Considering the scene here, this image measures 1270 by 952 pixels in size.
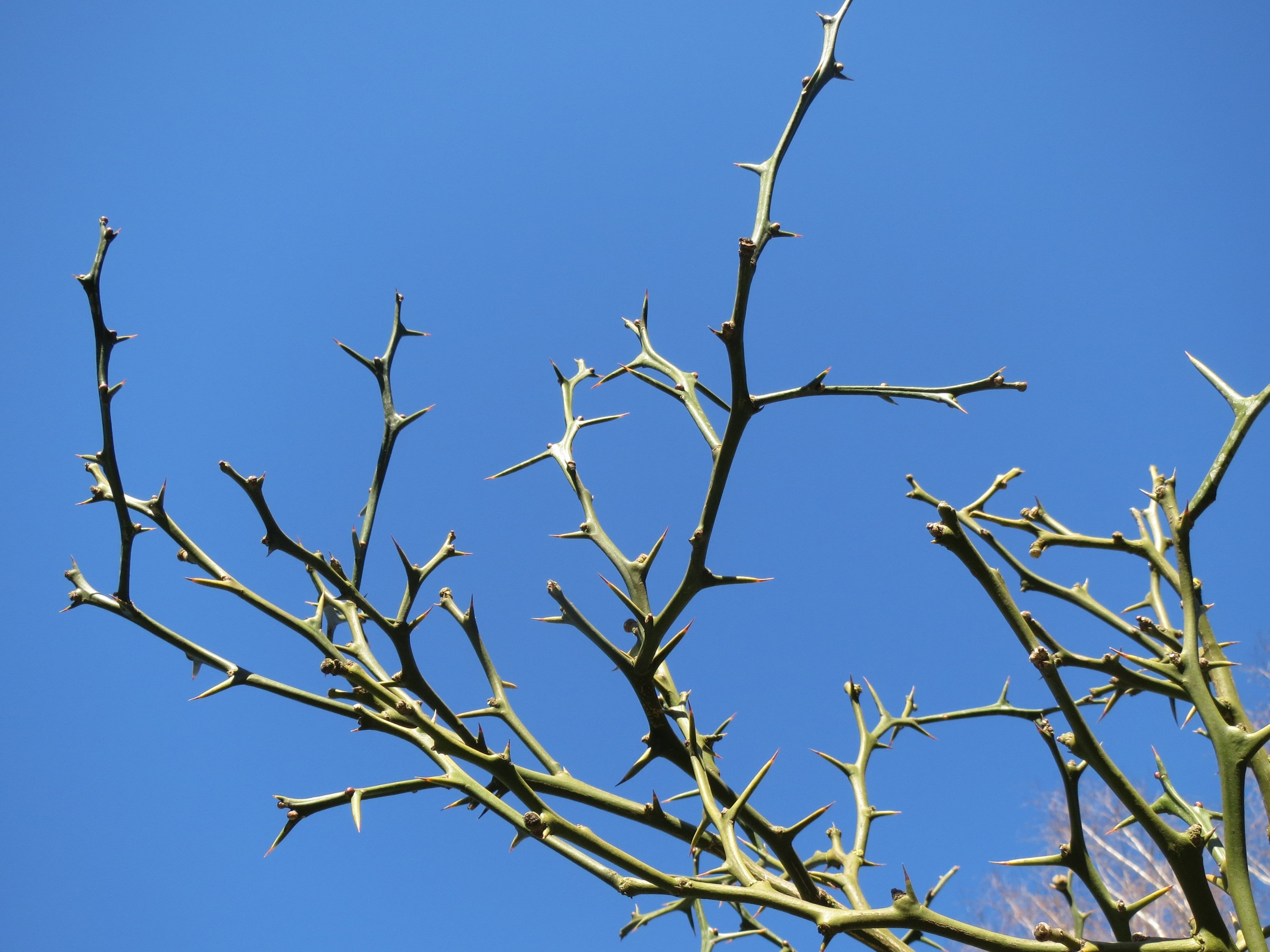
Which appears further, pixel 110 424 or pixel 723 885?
pixel 110 424

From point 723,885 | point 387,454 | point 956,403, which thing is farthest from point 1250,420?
point 387,454

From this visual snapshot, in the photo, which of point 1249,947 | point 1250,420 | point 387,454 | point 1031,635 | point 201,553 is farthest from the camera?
point 387,454

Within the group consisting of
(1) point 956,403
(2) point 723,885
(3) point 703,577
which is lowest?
(2) point 723,885

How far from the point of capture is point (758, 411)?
1.57 metres

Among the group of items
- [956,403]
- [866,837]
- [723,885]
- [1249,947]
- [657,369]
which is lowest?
[1249,947]

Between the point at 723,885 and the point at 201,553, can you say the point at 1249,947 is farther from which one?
the point at 201,553

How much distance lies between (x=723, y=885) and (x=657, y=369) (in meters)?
1.33

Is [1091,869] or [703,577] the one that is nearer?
[1091,869]

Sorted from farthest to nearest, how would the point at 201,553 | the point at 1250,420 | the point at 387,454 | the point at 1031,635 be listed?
the point at 387,454
the point at 201,553
the point at 1250,420
the point at 1031,635

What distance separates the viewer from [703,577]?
162 cm

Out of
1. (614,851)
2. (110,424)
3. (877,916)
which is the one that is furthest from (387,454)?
(877,916)

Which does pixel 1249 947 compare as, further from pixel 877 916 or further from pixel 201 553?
pixel 201 553

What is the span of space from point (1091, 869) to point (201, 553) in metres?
1.75

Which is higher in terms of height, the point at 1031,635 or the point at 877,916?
the point at 1031,635
